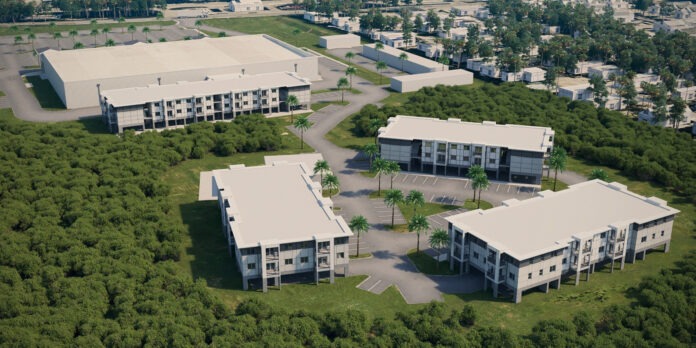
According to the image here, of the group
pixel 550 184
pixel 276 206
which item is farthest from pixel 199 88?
pixel 550 184

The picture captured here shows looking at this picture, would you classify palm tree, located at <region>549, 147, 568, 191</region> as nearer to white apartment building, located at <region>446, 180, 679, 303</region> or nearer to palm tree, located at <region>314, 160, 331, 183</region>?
white apartment building, located at <region>446, 180, 679, 303</region>

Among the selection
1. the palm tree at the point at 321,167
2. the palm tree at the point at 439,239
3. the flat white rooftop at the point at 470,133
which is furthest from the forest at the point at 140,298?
the flat white rooftop at the point at 470,133

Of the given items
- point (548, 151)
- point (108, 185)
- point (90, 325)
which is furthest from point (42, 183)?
point (548, 151)

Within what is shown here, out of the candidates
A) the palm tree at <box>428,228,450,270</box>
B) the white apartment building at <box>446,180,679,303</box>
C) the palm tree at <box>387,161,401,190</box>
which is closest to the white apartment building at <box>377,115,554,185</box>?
the palm tree at <box>387,161,401,190</box>

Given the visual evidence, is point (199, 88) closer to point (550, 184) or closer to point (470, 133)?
point (470, 133)

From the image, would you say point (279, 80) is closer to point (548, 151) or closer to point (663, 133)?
point (548, 151)

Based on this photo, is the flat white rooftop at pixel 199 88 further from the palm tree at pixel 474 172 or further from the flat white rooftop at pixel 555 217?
the flat white rooftop at pixel 555 217
